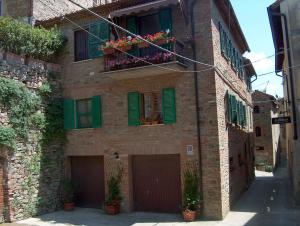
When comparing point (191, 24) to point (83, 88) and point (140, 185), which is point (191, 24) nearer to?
point (83, 88)

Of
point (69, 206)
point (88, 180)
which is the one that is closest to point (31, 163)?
point (69, 206)

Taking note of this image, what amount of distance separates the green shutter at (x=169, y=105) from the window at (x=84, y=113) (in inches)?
142

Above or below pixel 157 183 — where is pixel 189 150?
above

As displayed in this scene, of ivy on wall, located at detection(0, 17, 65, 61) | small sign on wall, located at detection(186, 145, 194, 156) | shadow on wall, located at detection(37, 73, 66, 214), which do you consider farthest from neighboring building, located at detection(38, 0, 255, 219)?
ivy on wall, located at detection(0, 17, 65, 61)

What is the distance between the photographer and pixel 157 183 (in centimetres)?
1433

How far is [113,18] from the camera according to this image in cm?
1477

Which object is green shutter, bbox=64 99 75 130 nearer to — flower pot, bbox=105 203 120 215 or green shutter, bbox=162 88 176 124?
flower pot, bbox=105 203 120 215

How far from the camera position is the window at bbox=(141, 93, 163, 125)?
571 inches

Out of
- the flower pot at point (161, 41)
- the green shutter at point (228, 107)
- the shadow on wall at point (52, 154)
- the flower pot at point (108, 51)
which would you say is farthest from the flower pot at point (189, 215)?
the flower pot at point (108, 51)

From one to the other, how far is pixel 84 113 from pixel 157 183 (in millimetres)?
4444

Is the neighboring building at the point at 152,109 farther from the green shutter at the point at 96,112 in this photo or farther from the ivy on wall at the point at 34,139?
the ivy on wall at the point at 34,139

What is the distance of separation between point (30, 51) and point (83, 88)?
2618 mm

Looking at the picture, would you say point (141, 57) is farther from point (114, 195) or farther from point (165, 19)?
point (114, 195)

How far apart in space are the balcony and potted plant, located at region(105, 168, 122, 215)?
4.00m
